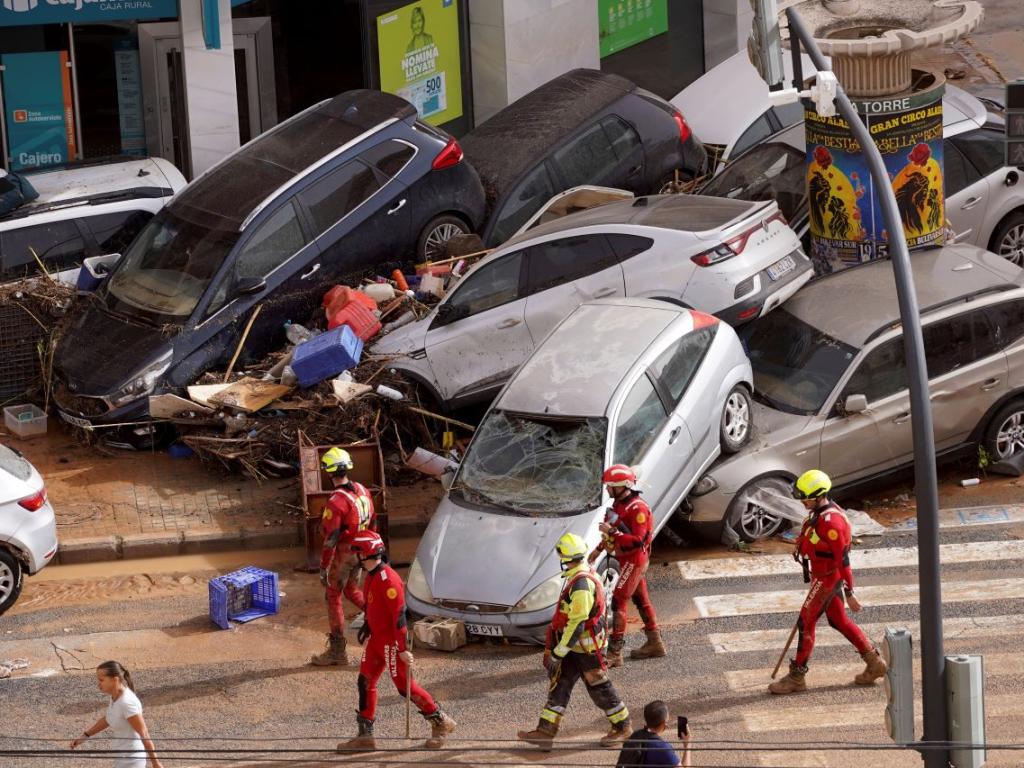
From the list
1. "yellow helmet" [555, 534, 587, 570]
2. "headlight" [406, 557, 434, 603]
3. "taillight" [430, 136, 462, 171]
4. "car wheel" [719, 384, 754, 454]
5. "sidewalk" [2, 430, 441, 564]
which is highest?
"taillight" [430, 136, 462, 171]

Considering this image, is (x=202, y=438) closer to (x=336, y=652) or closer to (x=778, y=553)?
(x=336, y=652)

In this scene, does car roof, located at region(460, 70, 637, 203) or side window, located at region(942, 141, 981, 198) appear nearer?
side window, located at region(942, 141, 981, 198)

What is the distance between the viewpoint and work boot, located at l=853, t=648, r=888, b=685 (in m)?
12.8

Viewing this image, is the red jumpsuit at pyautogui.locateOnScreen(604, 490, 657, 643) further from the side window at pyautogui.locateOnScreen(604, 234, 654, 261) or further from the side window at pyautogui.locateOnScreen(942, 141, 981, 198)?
the side window at pyautogui.locateOnScreen(942, 141, 981, 198)

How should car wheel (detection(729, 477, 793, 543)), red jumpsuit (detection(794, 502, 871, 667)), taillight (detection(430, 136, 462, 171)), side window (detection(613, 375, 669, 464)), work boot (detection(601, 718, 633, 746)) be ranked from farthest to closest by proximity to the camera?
taillight (detection(430, 136, 462, 171))
car wheel (detection(729, 477, 793, 543))
side window (detection(613, 375, 669, 464))
red jumpsuit (detection(794, 502, 871, 667))
work boot (detection(601, 718, 633, 746))

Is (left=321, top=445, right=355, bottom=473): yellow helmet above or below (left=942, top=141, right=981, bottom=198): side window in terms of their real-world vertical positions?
below

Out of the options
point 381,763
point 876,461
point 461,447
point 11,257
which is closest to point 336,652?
point 381,763

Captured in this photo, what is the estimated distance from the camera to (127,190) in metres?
19.3

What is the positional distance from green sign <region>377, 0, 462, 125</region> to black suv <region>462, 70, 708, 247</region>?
2825mm

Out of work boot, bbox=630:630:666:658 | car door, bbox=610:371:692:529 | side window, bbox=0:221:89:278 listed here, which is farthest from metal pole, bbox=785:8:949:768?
side window, bbox=0:221:89:278

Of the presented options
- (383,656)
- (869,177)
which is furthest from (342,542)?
(869,177)

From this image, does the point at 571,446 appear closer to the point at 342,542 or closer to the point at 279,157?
the point at 342,542

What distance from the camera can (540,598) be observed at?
43.8ft

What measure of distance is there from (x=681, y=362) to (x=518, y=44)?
29.4 ft
